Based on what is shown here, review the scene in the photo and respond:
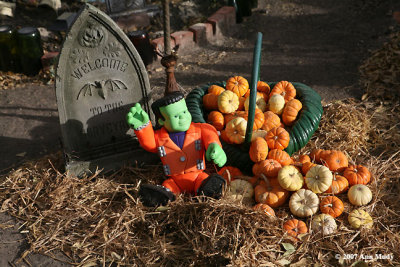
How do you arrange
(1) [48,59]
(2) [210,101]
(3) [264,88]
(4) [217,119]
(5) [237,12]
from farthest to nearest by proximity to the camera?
1. (5) [237,12]
2. (1) [48,59]
3. (3) [264,88]
4. (2) [210,101]
5. (4) [217,119]

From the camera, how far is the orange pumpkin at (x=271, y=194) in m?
3.55

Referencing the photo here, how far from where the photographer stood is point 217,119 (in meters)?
4.27

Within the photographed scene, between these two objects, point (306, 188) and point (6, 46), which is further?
point (6, 46)

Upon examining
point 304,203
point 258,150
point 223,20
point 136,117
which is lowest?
point 304,203

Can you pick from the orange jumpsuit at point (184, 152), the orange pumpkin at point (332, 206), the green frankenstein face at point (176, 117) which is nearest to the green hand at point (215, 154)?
the orange jumpsuit at point (184, 152)

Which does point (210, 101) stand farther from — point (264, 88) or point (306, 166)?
point (306, 166)

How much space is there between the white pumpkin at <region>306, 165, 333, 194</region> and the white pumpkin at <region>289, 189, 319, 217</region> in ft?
0.20

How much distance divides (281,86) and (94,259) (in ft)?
8.97

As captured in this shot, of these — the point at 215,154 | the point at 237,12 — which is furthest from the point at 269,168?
the point at 237,12

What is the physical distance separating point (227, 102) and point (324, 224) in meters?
1.65

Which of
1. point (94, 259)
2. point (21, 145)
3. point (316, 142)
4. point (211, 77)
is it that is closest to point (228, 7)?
point (211, 77)

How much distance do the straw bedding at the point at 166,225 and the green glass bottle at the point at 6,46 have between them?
3083mm

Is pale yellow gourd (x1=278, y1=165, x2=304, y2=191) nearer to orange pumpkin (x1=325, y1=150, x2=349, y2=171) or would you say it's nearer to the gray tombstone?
orange pumpkin (x1=325, y1=150, x2=349, y2=171)

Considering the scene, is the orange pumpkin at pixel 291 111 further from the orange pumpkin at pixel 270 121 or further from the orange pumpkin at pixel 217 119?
the orange pumpkin at pixel 217 119
